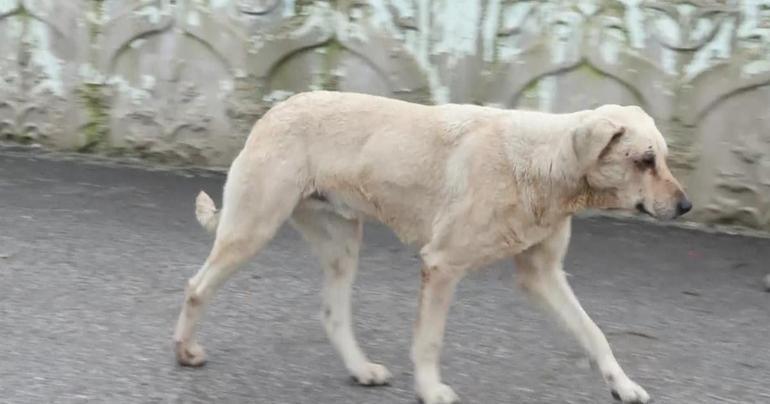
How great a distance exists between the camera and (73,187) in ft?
28.5

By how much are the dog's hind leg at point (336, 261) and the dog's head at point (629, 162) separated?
117 cm

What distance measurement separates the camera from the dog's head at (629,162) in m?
4.40

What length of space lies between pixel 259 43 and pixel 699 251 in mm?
3616

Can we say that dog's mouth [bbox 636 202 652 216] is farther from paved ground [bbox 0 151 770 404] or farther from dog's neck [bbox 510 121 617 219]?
paved ground [bbox 0 151 770 404]

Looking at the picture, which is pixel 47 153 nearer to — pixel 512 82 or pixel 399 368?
pixel 512 82

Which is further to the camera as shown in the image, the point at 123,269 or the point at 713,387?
the point at 123,269

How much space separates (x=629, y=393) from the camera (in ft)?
15.2

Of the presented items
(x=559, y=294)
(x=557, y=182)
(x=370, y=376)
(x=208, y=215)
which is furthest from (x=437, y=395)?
(x=208, y=215)

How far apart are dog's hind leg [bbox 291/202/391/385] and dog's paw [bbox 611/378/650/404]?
101cm

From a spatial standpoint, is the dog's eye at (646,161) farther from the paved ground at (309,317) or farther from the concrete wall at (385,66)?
the concrete wall at (385,66)

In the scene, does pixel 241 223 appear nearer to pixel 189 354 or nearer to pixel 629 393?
pixel 189 354

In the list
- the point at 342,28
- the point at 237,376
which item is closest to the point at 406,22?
the point at 342,28

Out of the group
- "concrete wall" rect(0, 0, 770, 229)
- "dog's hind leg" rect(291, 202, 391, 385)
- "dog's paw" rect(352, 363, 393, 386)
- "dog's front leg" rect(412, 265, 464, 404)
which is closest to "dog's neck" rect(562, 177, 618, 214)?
"dog's front leg" rect(412, 265, 464, 404)

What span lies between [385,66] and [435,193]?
3.91m
